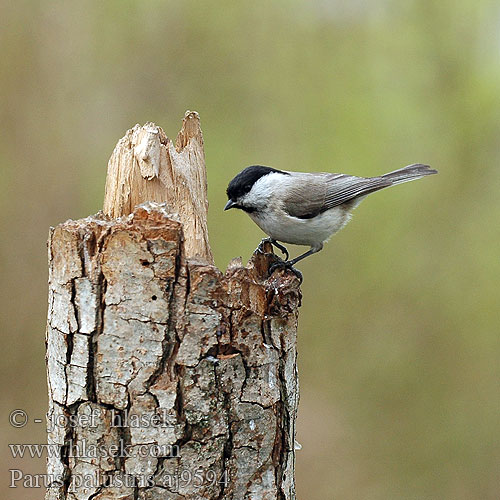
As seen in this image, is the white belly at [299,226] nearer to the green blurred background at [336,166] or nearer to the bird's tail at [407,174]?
the bird's tail at [407,174]

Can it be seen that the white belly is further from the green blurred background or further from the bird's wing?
the green blurred background

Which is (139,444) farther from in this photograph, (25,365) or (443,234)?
(443,234)

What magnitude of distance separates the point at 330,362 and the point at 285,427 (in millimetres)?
3262

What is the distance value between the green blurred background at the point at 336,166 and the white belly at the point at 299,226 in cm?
123

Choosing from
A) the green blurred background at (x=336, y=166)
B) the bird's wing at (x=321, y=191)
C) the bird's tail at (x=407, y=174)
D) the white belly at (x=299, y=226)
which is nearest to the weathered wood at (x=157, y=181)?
the white belly at (x=299, y=226)

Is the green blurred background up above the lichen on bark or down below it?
above

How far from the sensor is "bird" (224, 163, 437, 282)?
3.86m

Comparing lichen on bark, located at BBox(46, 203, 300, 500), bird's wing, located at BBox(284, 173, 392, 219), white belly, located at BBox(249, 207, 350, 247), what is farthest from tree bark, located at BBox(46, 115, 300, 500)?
bird's wing, located at BBox(284, 173, 392, 219)

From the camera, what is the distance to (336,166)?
5.44 m

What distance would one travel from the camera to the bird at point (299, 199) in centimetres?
386

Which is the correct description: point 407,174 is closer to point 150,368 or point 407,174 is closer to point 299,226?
point 299,226

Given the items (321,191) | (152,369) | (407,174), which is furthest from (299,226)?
(152,369)

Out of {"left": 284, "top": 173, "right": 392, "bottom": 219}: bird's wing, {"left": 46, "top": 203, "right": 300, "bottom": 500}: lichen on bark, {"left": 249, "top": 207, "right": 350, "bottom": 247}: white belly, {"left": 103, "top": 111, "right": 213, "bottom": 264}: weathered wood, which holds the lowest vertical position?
{"left": 46, "top": 203, "right": 300, "bottom": 500}: lichen on bark

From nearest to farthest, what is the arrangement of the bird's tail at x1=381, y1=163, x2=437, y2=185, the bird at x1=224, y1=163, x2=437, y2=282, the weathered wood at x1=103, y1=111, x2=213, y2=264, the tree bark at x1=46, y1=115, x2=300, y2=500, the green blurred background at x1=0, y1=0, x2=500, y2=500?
the tree bark at x1=46, y1=115, x2=300, y2=500 < the weathered wood at x1=103, y1=111, x2=213, y2=264 < the bird at x1=224, y1=163, x2=437, y2=282 < the bird's tail at x1=381, y1=163, x2=437, y2=185 < the green blurred background at x1=0, y1=0, x2=500, y2=500
